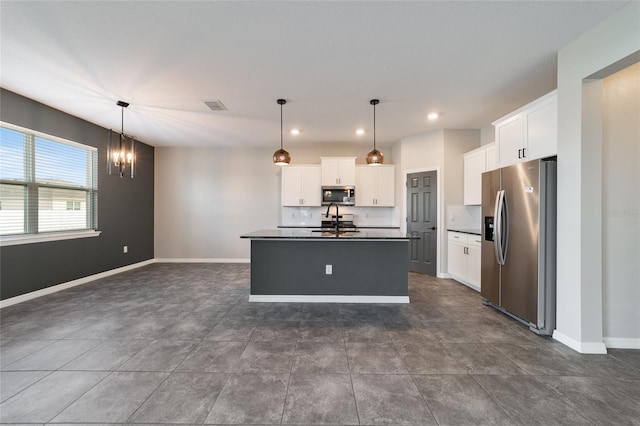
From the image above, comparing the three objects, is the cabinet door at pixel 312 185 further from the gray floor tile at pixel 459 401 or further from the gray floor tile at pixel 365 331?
the gray floor tile at pixel 459 401

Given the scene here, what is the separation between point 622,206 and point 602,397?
1664 millimetres

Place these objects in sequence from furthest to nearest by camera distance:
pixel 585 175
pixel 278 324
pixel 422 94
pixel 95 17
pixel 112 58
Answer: pixel 422 94, pixel 278 324, pixel 112 58, pixel 585 175, pixel 95 17

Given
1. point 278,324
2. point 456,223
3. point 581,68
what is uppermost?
point 581,68

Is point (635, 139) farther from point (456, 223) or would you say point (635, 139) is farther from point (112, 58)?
point (112, 58)

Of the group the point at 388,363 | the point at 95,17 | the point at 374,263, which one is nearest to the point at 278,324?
the point at 388,363

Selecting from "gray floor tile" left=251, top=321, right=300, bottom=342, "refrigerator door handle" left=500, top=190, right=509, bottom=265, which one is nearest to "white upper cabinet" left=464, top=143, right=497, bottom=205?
"refrigerator door handle" left=500, top=190, right=509, bottom=265

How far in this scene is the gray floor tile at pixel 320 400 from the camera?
1562mm

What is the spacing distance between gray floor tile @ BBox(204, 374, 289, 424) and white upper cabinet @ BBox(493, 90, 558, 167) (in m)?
3.30

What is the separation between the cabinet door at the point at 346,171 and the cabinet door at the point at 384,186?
55 centimetres

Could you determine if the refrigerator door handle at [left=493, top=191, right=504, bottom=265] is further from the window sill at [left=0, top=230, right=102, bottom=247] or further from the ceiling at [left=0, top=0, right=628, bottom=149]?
the window sill at [left=0, top=230, right=102, bottom=247]

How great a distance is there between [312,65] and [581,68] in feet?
8.06

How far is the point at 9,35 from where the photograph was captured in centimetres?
230

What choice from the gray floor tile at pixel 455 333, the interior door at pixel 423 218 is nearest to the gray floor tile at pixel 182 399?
the gray floor tile at pixel 455 333

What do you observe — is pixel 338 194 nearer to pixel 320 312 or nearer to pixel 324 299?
pixel 324 299
